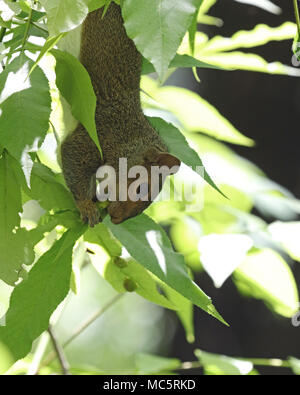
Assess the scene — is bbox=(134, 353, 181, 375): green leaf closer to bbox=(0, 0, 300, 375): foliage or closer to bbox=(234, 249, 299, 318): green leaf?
bbox=(0, 0, 300, 375): foliage

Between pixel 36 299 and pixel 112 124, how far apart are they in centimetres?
26

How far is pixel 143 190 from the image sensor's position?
2.44ft

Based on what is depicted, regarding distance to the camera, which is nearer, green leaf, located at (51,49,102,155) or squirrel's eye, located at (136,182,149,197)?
green leaf, located at (51,49,102,155)

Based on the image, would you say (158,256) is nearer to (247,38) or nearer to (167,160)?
(167,160)

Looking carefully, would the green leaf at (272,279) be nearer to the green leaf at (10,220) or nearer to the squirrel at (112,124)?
the squirrel at (112,124)

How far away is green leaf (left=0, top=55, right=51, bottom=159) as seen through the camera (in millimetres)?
546

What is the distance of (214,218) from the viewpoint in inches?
45.0

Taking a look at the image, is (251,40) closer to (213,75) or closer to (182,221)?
(182,221)

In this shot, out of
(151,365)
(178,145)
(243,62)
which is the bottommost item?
(151,365)

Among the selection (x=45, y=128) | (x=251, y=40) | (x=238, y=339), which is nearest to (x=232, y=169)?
(x=251, y=40)

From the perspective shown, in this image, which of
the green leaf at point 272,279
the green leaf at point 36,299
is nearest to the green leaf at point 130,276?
the green leaf at point 36,299

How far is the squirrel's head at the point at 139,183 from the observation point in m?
0.74

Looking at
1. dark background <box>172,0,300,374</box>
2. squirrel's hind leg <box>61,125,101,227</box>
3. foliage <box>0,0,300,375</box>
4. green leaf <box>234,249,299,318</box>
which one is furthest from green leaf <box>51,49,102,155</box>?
dark background <box>172,0,300,374</box>

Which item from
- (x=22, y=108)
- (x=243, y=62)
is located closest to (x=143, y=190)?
(x=22, y=108)
